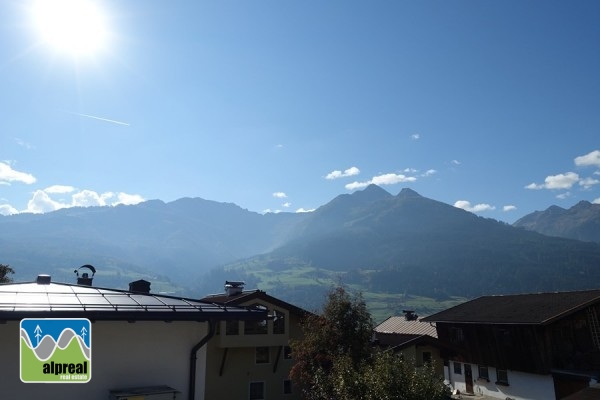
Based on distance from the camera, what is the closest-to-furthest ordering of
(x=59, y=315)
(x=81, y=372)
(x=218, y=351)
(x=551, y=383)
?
(x=59, y=315) < (x=81, y=372) < (x=551, y=383) < (x=218, y=351)

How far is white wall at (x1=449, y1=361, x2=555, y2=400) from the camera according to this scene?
97.6 ft

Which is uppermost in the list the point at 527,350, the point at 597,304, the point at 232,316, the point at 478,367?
the point at 232,316

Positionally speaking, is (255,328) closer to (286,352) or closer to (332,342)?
(286,352)

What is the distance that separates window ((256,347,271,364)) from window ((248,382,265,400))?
166 cm

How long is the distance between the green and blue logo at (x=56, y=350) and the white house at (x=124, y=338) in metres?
0.10

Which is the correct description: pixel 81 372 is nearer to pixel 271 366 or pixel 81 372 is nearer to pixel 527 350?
pixel 271 366

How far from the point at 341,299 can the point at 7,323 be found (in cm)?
2291

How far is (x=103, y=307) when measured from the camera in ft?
27.1

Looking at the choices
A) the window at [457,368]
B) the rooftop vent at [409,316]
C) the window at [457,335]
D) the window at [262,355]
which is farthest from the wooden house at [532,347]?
the window at [262,355]

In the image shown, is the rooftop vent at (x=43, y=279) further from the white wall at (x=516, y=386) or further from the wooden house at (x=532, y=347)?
the white wall at (x=516, y=386)

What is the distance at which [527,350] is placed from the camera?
102ft

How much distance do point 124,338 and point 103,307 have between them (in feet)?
2.87

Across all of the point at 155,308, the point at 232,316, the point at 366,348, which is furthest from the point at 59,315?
the point at 366,348

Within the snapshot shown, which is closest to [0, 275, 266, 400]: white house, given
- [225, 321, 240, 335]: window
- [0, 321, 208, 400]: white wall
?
[0, 321, 208, 400]: white wall
